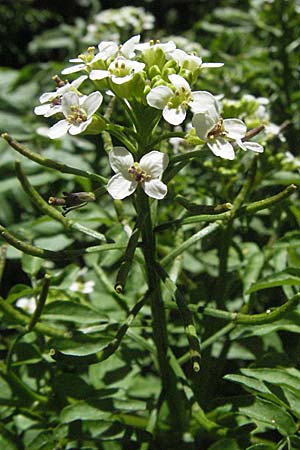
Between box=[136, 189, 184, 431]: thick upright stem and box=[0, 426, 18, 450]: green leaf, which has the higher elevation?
box=[136, 189, 184, 431]: thick upright stem

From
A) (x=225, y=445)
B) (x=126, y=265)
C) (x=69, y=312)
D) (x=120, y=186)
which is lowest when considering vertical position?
(x=225, y=445)

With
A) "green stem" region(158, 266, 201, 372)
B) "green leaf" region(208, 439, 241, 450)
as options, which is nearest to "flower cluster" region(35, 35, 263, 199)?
"green stem" region(158, 266, 201, 372)

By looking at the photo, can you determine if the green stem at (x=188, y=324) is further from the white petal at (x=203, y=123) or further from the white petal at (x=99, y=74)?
the white petal at (x=99, y=74)

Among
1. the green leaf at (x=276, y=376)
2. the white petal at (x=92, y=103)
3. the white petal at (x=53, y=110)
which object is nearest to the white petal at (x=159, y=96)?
the white petal at (x=92, y=103)

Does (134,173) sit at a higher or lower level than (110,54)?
lower

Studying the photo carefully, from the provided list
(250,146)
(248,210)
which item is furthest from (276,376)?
(250,146)

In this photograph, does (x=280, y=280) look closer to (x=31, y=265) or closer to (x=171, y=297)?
(x=171, y=297)

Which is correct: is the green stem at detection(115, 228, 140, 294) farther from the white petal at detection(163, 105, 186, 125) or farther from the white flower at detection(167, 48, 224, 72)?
the white flower at detection(167, 48, 224, 72)

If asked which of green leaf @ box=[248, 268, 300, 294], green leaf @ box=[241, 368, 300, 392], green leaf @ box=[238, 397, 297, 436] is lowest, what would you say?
green leaf @ box=[238, 397, 297, 436]
